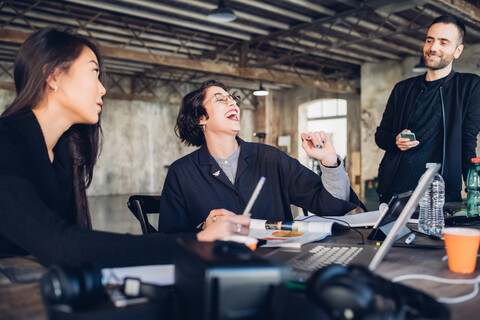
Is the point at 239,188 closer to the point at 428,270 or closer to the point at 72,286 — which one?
the point at 428,270

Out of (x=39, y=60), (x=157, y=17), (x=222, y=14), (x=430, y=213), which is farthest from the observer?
(x=157, y=17)

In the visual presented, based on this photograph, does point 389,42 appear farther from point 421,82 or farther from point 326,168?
point 326,168

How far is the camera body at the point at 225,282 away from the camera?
2.20 feet

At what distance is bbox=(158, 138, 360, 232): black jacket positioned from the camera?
2.08 meters

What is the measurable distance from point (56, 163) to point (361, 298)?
4.21 feet

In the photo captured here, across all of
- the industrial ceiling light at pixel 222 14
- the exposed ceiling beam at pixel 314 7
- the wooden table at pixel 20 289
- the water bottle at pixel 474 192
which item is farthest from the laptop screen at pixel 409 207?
the exposed ceiling beam at pixel 314 7

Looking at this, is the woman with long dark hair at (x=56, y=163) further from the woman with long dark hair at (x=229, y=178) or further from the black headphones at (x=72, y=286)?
the woman with long dark hair at (x=229, y=178)

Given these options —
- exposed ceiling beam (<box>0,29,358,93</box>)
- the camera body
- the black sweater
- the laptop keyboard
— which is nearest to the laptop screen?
the laptop keyboard

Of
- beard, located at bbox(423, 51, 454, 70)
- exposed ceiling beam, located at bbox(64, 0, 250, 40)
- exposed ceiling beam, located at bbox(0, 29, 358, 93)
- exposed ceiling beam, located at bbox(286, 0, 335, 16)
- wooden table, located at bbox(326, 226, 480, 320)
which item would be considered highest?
exposed ceiling beam, located at bbox(286, 0, 335, 16)

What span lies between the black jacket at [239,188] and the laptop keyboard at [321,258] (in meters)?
0.63

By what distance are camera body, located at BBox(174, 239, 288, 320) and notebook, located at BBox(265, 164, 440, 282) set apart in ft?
0.68

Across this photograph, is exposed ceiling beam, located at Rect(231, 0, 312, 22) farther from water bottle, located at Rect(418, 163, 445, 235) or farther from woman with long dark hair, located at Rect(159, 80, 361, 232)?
water bottle, located at Rect(418, 163, 445, 235)

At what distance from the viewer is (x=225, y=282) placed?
0.67m

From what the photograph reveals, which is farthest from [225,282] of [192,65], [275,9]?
[192,65]
